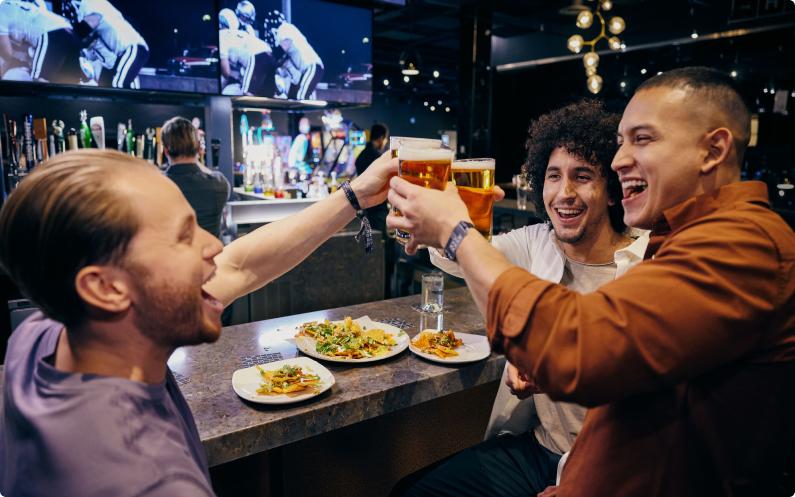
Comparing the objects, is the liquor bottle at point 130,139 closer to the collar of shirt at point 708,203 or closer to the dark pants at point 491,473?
the dark pants at point 491,473

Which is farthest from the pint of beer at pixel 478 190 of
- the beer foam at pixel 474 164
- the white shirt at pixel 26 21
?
the white shirt at pixel 26 21

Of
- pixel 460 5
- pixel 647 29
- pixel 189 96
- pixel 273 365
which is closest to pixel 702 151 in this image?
pixel 273 365

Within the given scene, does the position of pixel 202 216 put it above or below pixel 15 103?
below

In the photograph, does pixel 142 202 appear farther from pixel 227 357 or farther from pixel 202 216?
pixel 202 216

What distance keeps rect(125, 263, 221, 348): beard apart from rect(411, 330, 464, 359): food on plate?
106cm

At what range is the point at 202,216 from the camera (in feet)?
14.3

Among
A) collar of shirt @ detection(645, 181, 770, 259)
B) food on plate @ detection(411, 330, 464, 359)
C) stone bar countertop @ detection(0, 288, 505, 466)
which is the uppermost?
collar of shirt @ detection(645, 181, 770, 259)

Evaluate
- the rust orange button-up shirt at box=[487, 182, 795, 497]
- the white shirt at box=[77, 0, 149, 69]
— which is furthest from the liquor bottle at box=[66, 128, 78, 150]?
the rust orange button-up shirt at box=[487, 182, 795, 497]

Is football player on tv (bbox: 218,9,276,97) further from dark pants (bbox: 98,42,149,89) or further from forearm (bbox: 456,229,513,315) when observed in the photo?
forearm (bbox: 456,229,513,315)

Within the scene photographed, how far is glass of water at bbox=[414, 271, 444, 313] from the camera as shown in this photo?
2418 millimetres

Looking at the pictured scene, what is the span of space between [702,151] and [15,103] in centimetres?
544

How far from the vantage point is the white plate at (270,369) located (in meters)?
1.55

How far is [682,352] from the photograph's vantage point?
0.98 m

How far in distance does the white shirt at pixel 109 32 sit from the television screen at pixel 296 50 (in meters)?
0.77
